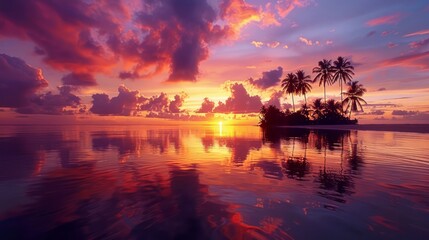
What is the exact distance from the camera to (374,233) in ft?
17.7

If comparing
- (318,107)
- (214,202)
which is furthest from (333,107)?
(214,202)

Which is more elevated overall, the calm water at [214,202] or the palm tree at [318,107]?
the palm tree at [318,107]

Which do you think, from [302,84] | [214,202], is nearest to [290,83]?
[302,84]

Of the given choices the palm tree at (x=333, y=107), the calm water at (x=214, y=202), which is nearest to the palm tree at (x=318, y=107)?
the palm tree at (x=333, y=107)

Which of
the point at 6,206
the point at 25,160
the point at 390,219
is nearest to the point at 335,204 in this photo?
the point at 390,219

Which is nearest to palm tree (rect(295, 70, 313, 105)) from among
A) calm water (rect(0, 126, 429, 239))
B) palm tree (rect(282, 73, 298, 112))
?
palm tree (rect(282, 73, 298, 112))

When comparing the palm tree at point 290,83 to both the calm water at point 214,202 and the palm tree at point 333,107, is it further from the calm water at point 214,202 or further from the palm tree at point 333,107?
the calm water at point 214,202

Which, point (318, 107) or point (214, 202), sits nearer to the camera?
point (214, 202)

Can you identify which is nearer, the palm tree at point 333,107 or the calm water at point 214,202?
the calm water at point 214,202

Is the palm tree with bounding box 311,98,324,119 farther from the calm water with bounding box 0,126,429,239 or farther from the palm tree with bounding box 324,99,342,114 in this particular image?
the calm water with bounding box 0,126,429,239

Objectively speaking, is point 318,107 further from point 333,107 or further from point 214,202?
point 214,202

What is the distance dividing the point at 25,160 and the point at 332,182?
1692 centimetres

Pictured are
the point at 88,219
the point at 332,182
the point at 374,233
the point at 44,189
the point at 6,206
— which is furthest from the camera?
the point at 332,182

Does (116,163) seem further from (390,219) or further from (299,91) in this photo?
(299,91)
